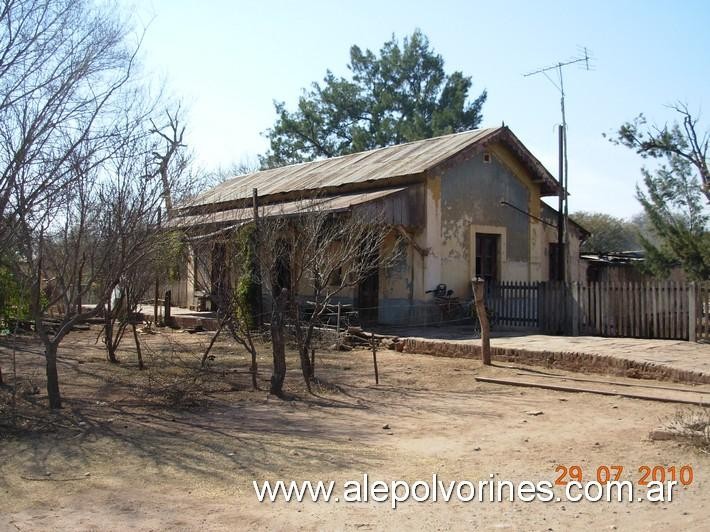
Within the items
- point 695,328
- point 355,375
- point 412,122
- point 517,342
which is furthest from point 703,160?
point 412,122

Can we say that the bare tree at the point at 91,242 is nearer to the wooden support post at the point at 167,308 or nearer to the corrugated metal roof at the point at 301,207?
the corrugated metal roof at the point at 301,207

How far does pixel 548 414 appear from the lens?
27.8 feet

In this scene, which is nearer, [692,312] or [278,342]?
[278,342]

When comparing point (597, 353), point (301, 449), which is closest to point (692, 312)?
point (597, 353)

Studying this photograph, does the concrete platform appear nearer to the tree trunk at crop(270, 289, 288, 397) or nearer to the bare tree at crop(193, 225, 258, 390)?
the bare tree at crop(193, 225, 258, 390)

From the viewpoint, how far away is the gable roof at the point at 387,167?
1898cm

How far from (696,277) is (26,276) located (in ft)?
67.6

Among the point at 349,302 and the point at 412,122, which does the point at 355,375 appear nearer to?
the point at 349,302

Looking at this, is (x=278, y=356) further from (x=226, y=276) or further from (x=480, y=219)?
(x=480, y=219)

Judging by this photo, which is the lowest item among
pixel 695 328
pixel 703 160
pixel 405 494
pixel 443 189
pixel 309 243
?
pixel 405 494

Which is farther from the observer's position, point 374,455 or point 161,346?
point 161,346

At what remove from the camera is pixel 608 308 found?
15289 mm

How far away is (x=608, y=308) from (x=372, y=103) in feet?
100

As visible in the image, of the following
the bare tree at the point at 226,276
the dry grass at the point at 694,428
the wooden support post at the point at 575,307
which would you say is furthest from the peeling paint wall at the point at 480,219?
the dry grass at the point at 694,428
